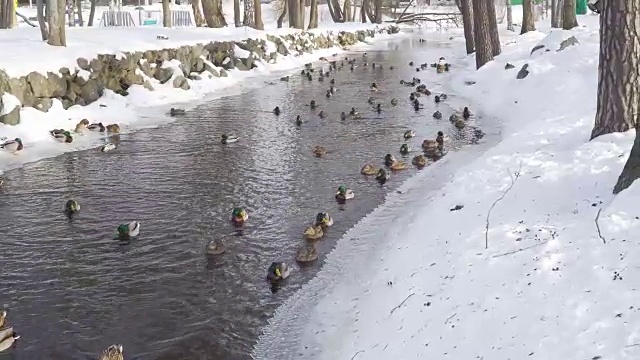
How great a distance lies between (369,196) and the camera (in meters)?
9.13

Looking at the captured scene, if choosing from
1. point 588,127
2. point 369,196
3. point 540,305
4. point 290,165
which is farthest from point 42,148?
point 540,305

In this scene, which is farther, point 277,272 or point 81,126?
point 81,126

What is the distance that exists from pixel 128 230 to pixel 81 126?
21.9 feet

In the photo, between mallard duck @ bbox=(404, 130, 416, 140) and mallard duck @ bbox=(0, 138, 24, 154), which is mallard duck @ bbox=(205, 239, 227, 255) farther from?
mallard duck @ bbox=(404, 130, 416, 140)

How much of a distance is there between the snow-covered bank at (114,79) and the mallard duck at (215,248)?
515cm

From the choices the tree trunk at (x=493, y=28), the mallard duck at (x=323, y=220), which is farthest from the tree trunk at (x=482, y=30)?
the mallard duck at (x=323, y=220)

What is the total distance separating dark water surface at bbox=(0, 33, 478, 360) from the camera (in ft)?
17.9

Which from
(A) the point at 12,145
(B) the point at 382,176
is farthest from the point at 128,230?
(A) the point at 12,145

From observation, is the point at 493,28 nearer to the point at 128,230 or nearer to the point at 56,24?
the point at 56,24

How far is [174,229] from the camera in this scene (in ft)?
25.6

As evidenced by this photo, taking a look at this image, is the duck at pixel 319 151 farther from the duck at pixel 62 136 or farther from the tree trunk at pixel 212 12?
the tree trunk at pixel 212 12

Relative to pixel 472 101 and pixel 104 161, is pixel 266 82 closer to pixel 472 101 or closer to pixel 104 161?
pixel 472 101

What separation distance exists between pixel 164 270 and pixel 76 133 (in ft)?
24.9

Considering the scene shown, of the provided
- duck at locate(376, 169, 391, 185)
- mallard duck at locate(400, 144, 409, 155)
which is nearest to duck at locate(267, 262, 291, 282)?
duck at locate(376, 169, 391, 185)
